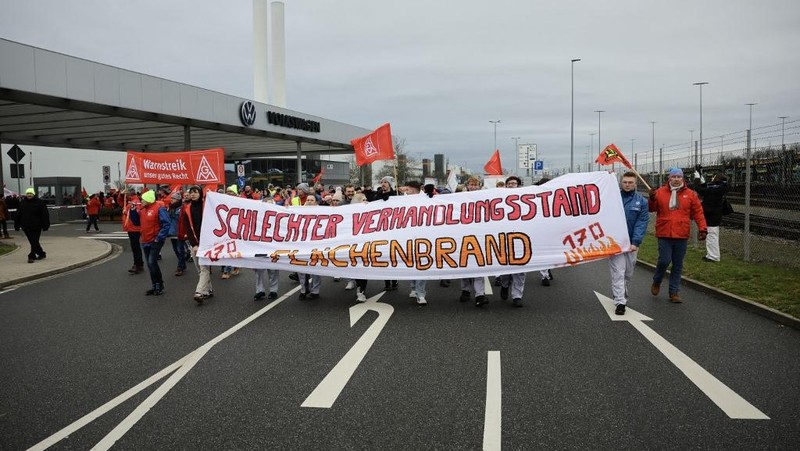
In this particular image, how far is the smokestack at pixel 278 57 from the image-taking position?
47.4 metres

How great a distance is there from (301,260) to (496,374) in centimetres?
397

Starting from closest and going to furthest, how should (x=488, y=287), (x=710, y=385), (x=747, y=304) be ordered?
(x=710, y=385) → (x=747, y=304) → (x=488, y=287)

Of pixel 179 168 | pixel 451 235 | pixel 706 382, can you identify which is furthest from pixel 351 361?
pixel 179 168

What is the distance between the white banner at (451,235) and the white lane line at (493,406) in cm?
236

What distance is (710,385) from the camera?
4.50 metres

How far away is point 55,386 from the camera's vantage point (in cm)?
476

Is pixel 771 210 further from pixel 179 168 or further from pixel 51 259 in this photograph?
pixel 51 259

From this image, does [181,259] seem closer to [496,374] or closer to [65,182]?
[496,374]

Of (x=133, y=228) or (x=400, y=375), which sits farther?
(x=133, y=228)

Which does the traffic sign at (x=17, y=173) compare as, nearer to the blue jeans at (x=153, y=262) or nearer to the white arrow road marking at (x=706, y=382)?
the blue jeans at (x=153, y=262)

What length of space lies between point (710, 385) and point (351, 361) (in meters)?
3.22

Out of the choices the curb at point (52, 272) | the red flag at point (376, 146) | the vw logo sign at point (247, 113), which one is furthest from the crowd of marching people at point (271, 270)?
the vw logo sign at point (247, 113)

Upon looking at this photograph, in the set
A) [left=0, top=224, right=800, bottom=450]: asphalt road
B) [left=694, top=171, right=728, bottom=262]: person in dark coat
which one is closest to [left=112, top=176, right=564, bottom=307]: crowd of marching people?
[left=0, top=224, right=800, bottom=450]: asphalt road

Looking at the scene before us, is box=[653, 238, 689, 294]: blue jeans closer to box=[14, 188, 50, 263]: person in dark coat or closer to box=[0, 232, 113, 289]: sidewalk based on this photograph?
box=[0, 232, 113, 289]: sidewalk
